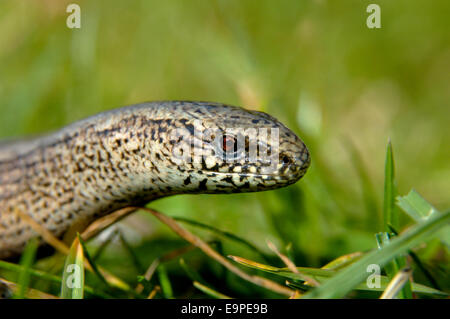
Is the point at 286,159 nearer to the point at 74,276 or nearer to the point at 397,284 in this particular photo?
the point at 397,284

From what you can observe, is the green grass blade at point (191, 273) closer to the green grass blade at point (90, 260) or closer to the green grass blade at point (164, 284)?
the green grass blade at point (164, 284)

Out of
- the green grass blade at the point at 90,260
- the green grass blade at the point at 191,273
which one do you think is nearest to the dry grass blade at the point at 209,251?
the green grass blade at the point at 191,273

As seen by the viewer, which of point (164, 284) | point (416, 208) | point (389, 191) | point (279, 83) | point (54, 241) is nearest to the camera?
point (416, 208)

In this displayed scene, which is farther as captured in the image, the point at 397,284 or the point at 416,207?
the point at 416,207

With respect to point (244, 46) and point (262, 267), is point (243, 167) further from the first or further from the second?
point (244, 46)

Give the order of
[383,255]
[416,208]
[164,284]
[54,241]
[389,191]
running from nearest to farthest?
1. [383,255]
2. [416,208]
3. [389,191]
4. [164,284]
5. [54,241]

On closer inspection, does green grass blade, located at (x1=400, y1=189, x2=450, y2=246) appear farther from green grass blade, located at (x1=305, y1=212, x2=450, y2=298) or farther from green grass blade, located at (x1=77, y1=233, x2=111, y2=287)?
green grass blade, located at (x1=77, y1=233, x2=111, y2=287)

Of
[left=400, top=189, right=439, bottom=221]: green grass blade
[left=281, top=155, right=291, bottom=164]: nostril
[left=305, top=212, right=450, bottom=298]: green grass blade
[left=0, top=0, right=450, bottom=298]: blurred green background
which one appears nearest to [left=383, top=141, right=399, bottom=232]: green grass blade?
[left=400, top=189, right=439, bottom=221]: green grass blade

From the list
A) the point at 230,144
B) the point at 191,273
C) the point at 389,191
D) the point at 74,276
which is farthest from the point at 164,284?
the point at 389,191
